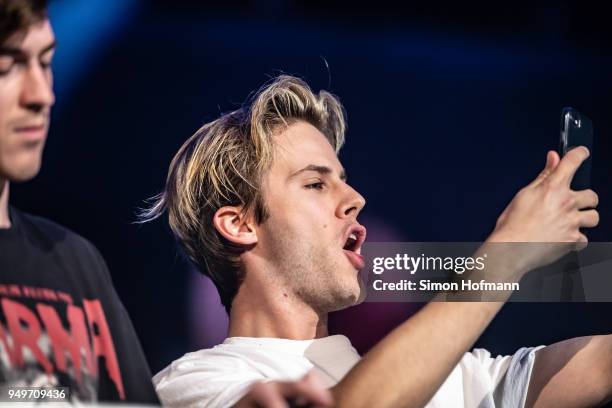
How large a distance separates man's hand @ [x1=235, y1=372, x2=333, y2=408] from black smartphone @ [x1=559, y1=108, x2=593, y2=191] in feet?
2.30

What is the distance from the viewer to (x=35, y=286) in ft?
3.38

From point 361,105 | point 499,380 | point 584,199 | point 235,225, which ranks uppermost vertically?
point 361,105

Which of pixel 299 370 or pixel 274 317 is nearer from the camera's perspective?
pixel 299 370

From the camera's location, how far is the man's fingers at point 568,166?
131cm

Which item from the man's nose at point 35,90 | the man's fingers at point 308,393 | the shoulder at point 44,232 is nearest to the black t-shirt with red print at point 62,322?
the shoulder at point 44,232

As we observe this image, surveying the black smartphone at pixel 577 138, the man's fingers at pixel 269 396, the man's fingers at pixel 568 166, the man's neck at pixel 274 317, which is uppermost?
the black smartphone at pixel 577 138

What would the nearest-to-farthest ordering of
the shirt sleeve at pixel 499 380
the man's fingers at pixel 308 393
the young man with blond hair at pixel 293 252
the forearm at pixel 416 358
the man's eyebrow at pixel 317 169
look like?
the man's fingers at pixel 308 393 → the forearm at pixel 416 358 → the young man with blond hair at pixel 293 252 → the shirt sleeve at pixel 499 380 → the man's eyebrow at pixel 317 169

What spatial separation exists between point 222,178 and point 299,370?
1.40ft

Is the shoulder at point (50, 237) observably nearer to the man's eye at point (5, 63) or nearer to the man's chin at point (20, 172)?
the man's chin at point (20, 172)

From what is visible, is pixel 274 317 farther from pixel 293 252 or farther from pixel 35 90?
pixel 35 90

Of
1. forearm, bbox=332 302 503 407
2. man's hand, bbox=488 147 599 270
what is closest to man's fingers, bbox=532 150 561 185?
man's hand, bbox=488 147 599 270

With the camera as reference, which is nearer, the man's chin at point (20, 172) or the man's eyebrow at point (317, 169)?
the man's chin at point (20, 172)

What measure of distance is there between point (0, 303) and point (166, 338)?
0.78m

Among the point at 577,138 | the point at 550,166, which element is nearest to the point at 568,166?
the point at 550,166
